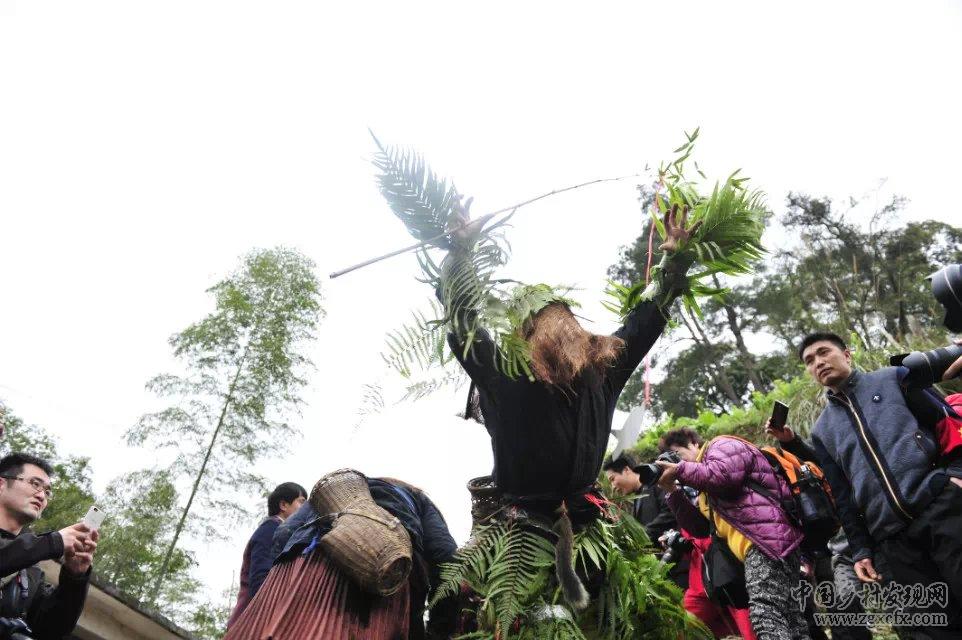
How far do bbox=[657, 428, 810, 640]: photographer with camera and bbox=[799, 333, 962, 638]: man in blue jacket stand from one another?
276 millimetres

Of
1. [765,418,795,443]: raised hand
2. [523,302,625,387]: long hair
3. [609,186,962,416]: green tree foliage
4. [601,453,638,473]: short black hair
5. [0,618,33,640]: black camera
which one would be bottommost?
[0,618,33,640]: black camera

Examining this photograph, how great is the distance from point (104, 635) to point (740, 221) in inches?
169

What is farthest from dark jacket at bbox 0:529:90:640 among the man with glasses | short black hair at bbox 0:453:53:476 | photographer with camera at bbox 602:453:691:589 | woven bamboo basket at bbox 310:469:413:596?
photographer with camera at bbox 602:453:691:589

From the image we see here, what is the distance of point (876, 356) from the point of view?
7812 mm

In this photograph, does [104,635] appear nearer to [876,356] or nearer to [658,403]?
[876,356]

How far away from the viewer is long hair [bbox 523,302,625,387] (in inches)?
84.7

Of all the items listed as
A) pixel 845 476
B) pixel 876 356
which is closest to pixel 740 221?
pixel 845 476

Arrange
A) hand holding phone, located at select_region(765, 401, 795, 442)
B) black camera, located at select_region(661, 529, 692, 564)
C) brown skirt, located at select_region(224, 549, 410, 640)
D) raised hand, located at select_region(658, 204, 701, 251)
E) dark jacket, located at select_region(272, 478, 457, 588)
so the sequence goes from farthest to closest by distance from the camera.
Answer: black camera, located at select_region(661, 529, 692, 564) → hand holding phone, located at select_region(765, 401, 795, 442) → raised hand, located at select_region(658, 204, 701, 251) → dark jacket, located at select_region(272, 478, 457, 588) → brown skirt, located at select_region(224, 549, 410, 640)

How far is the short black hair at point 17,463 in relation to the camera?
115 inches

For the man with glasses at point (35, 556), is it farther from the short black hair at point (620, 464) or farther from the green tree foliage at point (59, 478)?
the green tree foliage at point (59, 478)

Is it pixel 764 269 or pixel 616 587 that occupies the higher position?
pixel 764 269

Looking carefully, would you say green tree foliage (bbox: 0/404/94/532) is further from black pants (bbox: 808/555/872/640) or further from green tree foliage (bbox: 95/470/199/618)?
black pants (bbox: 808/555/872/640)

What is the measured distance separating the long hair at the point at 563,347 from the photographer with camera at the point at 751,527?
36.2 inches

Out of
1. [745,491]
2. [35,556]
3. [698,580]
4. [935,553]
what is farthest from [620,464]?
[35,556]
